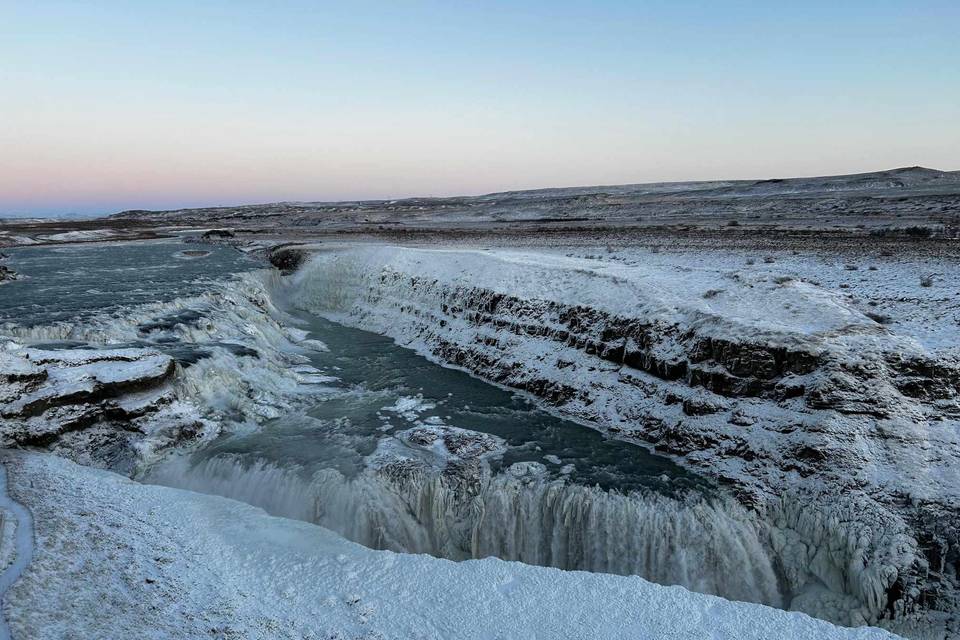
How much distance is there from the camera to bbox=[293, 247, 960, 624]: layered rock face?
11844 mm

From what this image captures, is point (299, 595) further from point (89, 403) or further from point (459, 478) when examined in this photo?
point (89, 403)

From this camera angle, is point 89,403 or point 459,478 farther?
point 89,403

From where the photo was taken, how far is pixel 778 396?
15586mm

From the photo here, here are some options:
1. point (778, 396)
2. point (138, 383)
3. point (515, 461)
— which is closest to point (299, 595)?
point (515, 461)

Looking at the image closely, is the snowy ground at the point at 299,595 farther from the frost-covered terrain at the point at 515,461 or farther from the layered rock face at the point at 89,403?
the layered rock face at the point at 89,403

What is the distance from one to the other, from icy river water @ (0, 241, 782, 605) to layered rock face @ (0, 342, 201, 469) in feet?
3.57

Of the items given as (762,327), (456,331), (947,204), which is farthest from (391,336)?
(947,204)

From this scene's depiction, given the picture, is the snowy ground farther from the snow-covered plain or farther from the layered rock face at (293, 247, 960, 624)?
the layered rock face at (293, 247, 960, 624)

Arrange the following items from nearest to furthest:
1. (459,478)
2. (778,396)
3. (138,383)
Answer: (459,478), (778,396), (138,383)

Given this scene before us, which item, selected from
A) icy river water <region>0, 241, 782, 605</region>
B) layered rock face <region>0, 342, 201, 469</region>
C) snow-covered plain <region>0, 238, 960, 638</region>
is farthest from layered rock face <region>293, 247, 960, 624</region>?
layered rock face <region>0, 342, 201, 469</region>

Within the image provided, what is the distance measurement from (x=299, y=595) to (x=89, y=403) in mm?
10978

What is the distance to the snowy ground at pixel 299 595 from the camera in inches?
312

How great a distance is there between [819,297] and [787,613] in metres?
13.3

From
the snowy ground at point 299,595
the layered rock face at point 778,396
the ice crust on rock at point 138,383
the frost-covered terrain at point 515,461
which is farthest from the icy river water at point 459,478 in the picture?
the snowy ground at point 299,595
